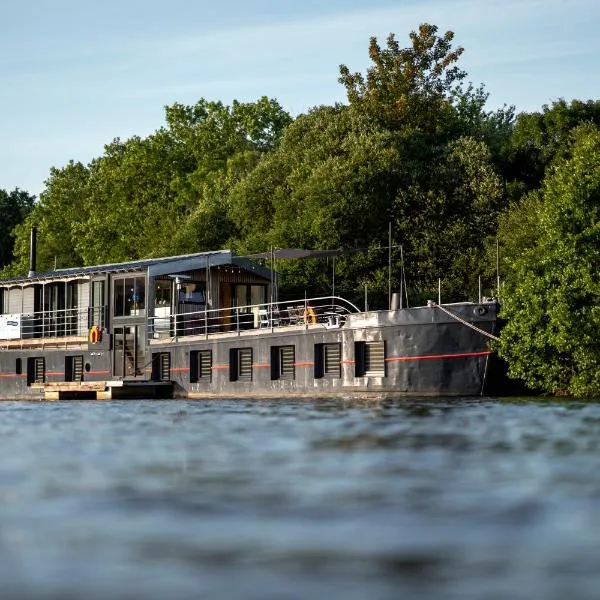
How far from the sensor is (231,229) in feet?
189

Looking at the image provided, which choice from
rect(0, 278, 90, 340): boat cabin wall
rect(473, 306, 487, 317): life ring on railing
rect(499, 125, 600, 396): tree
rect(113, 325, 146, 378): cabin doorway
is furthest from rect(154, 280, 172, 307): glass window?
rect(499, 125, 600, 396): tree

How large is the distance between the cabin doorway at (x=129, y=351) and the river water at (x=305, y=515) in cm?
2032

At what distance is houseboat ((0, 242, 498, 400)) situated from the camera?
1211 inches

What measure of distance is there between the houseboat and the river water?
1230 centimetres

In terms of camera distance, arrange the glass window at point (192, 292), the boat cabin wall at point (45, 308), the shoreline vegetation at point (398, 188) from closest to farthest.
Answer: the glass window at point (192, 292) → the boat cabin wall at point (45, 308) → the shoreline vegetation at point (398, 188)

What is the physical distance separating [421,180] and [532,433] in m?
33.2

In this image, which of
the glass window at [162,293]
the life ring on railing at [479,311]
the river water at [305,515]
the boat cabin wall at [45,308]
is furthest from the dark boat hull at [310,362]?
the river water at [305,515]

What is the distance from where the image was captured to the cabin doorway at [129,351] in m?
38.6

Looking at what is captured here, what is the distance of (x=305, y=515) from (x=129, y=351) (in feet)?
97.2

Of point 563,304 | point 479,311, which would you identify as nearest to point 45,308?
point 479,311

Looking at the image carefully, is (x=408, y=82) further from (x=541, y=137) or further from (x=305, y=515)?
(x=305, y=515)

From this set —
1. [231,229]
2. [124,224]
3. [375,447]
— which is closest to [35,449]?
[375,447]

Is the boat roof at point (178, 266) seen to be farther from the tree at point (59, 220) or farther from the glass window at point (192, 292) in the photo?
the tree at point (59, 220)

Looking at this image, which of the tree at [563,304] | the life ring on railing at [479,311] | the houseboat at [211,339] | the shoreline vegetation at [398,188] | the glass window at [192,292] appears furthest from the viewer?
the shoreline vegetation at [398,188]
